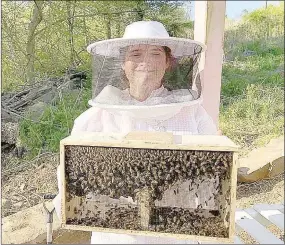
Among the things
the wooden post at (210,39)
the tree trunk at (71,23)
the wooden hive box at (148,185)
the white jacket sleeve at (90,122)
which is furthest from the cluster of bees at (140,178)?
the tree trunk at (71,23)

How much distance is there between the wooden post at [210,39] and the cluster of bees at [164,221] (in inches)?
11.4

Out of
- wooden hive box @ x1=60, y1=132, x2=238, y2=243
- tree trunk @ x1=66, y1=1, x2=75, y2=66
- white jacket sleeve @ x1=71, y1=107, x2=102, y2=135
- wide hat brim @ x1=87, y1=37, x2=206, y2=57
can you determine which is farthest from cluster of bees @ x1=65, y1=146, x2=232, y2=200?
tree trunk @ x1=66, y1=1, x2=75, y2=66

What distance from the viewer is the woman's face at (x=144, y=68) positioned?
27.4 inches

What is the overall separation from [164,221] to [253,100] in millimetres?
955

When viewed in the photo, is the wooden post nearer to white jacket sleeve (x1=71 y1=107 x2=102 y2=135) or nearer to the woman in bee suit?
the woman in bee suit

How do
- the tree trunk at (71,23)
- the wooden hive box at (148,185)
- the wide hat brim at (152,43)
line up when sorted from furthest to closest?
the tree trunk at (71,23), the wide hat brim at (152,43), the wooden hive box at (148,185)

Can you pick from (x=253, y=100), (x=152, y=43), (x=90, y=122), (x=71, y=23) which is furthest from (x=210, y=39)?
(x=253, y=100)

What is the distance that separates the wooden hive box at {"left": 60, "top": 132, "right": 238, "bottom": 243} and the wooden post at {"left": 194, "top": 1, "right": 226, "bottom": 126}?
0.75ft

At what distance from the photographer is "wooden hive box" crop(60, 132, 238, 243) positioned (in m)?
0.58

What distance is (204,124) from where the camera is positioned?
2.39 ft

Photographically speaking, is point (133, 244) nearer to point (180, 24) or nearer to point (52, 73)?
point (180, 24)

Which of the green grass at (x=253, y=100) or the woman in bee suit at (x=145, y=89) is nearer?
the woman in bee suit at (x=145, y=89)

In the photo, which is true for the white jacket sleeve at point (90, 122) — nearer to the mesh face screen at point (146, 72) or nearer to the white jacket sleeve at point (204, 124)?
the mesh face screen at point (146, 72)

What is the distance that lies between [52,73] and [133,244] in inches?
27.6
